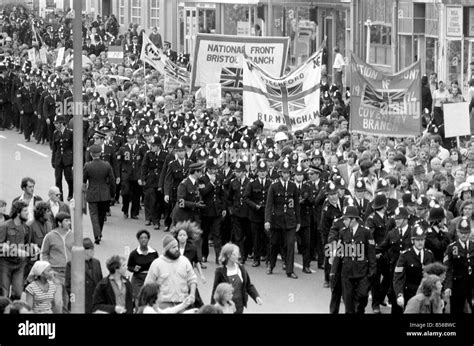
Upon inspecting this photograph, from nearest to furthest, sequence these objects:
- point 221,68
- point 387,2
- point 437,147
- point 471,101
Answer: point 437,147 → point 471,101 → point 221,68 → point 387,2

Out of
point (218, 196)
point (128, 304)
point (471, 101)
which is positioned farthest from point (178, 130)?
point (128, 304)

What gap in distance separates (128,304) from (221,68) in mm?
19576

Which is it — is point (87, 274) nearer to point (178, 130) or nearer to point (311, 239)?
point (311, 239)

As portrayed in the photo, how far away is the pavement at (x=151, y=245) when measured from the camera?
861 inches

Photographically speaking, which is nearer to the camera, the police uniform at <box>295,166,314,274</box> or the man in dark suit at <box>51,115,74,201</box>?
the police uniform at <box>295,166,314,274</box>

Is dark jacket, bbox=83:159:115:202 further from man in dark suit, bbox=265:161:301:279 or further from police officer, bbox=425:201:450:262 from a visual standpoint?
police officer, bbox=425:201:450:262

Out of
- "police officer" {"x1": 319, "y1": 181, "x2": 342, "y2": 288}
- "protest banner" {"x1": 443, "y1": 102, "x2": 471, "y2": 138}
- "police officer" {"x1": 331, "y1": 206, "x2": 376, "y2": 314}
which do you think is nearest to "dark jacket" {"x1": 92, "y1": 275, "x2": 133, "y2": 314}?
"police officer" {"x1": 331, "y1": 206, "x2": 376, "y2": 314}

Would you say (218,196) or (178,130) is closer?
(218,196)

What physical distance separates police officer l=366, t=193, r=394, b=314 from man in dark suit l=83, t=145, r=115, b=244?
19.6 ft

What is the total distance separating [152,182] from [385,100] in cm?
423

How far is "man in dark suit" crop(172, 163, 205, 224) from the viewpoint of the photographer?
24.7 meters

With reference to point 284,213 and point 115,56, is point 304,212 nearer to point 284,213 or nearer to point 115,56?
point 284,213

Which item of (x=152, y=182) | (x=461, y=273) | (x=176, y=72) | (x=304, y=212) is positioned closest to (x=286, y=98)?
(x=152, y=182)

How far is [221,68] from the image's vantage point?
3650 centimetres
